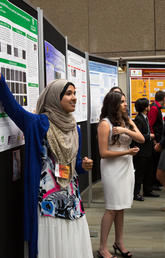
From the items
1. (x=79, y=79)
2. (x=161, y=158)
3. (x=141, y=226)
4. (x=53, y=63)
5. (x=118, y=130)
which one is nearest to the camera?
(x=53, y=63)

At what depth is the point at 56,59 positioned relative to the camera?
293 centimetres

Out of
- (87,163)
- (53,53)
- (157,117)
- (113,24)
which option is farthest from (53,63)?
(113,24)

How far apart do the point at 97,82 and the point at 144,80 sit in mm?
1587

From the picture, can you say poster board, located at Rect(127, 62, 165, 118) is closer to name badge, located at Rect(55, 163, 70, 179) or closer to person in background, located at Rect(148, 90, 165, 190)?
person in background, located at Rect(148, 90, 165, 190)

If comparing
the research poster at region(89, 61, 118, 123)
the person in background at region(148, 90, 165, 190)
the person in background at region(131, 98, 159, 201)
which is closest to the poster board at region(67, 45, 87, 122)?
the research poster at region(89, 61, 118, 123)

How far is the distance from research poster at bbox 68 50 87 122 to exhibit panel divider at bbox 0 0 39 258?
76.4 inches

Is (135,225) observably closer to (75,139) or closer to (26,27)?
(75,139)

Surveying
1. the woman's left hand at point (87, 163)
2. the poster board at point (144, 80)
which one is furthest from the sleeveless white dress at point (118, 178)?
the poster board at point (144, 80)

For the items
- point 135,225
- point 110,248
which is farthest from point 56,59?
point 135,225

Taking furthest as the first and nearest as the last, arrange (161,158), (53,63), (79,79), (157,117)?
(157,117) < (79,79) < (161,158) < (53,63)

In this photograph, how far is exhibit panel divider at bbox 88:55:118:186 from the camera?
5.08m

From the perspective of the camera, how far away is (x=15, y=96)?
193 centimetres

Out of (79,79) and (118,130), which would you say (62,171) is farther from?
(79,79)

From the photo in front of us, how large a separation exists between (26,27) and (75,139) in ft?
2.35
